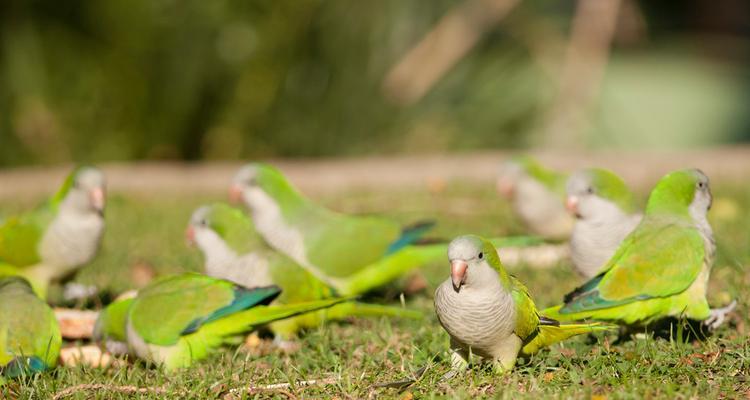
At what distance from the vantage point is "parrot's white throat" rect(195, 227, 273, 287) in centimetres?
393

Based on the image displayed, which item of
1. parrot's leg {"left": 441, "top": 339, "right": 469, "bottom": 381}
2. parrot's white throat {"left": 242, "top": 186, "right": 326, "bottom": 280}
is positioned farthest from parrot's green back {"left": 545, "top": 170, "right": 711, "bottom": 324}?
parrot's white throat {"left": 242, "top": 186, "right": 326, "bottom": 280}

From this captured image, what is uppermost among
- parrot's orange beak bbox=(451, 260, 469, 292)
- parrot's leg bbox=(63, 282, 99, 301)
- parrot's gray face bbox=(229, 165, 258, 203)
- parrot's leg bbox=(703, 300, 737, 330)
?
parrot's orange beak bbox=(451, 260, 469, 292)

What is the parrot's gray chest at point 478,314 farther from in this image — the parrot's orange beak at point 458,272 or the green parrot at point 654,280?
the green parrot at point 654,280

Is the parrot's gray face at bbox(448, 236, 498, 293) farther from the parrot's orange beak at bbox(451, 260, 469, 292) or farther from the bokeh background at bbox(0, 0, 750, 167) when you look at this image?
the bokeh background at bbox(0, 0, 750, 167)

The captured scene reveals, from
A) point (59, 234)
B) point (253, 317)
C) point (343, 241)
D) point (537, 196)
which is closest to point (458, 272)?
point (253, 317)

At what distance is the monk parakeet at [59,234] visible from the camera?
436 cm

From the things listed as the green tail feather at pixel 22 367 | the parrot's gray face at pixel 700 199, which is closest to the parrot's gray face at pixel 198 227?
the green tail feather at pixel 22 367

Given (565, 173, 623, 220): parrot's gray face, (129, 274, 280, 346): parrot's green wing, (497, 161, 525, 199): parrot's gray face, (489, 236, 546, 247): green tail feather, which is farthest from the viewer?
(497, 161, 525, 199): parrot's gray face

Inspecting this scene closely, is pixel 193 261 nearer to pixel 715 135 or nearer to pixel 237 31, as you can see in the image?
pixel 237 31

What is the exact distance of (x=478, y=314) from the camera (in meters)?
2.92

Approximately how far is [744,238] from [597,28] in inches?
203

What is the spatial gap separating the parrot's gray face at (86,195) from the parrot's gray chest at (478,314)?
2122mm

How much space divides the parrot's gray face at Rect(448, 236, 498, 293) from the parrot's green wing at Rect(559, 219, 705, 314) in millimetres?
487

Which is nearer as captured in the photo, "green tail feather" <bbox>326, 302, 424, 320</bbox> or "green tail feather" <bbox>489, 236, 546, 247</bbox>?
"green tail feather" <bbox>326, 302, 424, 320</bbox>
